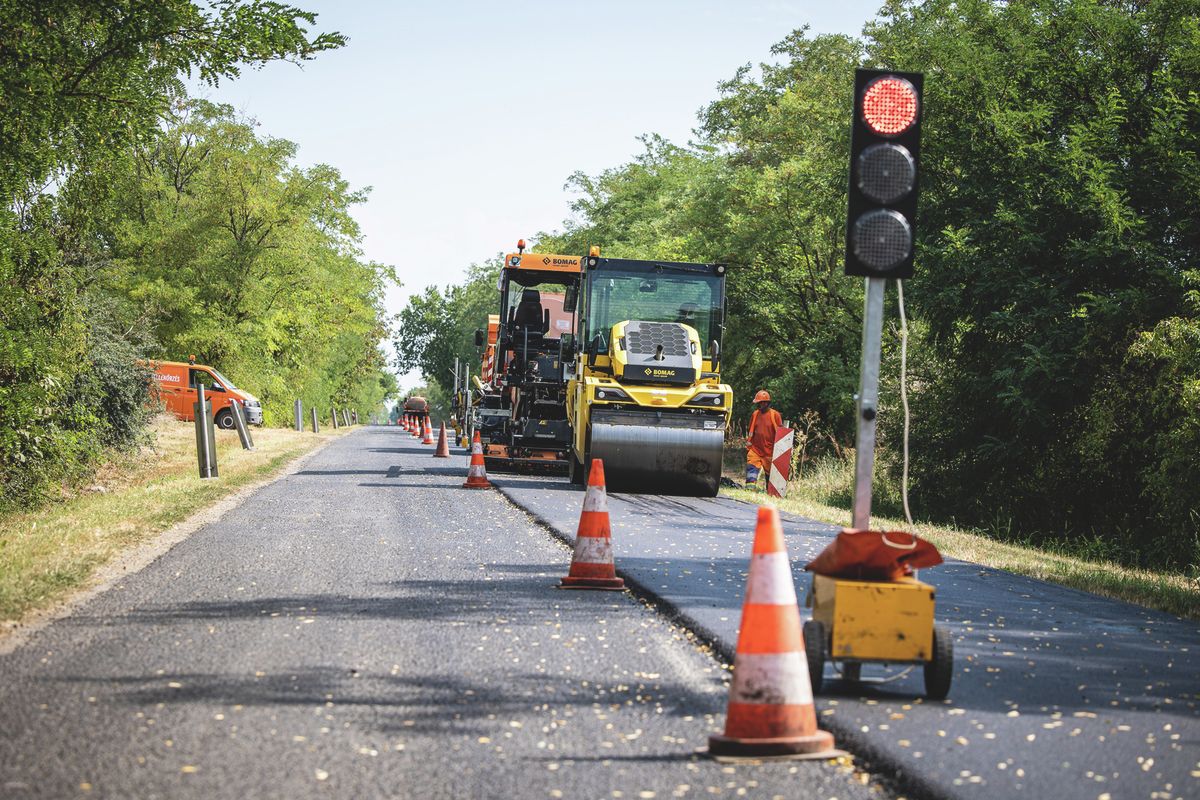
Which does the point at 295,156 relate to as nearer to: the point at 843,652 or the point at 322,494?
the point at 322,494

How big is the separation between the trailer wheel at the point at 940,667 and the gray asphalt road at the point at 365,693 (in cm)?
92

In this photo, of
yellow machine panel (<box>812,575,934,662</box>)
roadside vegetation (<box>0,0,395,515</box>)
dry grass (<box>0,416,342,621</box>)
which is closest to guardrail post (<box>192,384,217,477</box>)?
dry grass (<box>0,416,342,621</box>)

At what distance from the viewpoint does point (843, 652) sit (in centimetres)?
570

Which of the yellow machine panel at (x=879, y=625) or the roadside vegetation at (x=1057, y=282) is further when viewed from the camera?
the roadside vegetation at (x=1057, y=282)

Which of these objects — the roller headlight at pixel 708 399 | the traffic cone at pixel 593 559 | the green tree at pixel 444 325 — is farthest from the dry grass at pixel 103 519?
the green tree at pixel 444 325

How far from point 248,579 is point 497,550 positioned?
266 cm

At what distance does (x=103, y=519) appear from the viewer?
12.4m

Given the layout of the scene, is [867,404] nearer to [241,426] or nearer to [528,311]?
[528,311]

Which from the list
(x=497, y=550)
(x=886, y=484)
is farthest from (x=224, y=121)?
(x=497, y=550)

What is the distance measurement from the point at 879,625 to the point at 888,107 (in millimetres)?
2644

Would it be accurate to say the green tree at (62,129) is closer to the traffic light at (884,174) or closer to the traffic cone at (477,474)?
the traffic cone at (477,474)

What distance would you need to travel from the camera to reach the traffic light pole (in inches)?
253

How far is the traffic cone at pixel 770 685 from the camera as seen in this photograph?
480 cm

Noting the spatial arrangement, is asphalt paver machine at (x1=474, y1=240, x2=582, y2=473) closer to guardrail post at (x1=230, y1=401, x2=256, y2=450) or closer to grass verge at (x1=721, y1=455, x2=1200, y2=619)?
guardrail post at (x1=230, y1=401, x2=256, y2=450)
